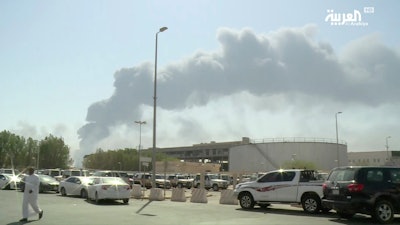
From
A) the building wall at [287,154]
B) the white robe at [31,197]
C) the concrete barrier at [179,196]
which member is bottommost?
the concrete barrier at [179,196]

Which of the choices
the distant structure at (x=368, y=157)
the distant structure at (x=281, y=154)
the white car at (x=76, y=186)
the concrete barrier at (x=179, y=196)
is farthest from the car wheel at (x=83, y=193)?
the distant structure at (x=368, y=157)

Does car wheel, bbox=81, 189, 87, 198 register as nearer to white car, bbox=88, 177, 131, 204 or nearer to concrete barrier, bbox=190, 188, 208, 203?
white car, bbox=88, 177, 131, 204

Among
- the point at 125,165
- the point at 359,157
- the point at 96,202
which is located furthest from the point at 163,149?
the point at 96,202

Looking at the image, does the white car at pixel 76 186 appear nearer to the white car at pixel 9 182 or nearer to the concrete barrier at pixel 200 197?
the concrete barrier at pixel 200 197

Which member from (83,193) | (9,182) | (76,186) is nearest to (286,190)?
(83,193)

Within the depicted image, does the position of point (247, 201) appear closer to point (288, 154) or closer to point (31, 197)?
point (31, 197)

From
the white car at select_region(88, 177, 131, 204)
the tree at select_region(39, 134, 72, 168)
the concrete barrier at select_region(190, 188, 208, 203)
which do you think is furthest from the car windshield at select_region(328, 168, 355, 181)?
the tree at select_region(39, 134, 72, 168)

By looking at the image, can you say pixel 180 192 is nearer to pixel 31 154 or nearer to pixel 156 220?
pixel 156 220

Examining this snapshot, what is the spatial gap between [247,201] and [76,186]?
1315cm

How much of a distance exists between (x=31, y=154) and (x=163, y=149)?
92989 millimetres

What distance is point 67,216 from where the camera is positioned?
15117mm

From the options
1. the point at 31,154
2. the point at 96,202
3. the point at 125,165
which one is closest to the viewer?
the point at 96,202

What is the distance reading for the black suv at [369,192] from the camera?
1410 centimetres

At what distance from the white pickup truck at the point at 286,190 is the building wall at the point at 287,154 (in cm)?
7075
